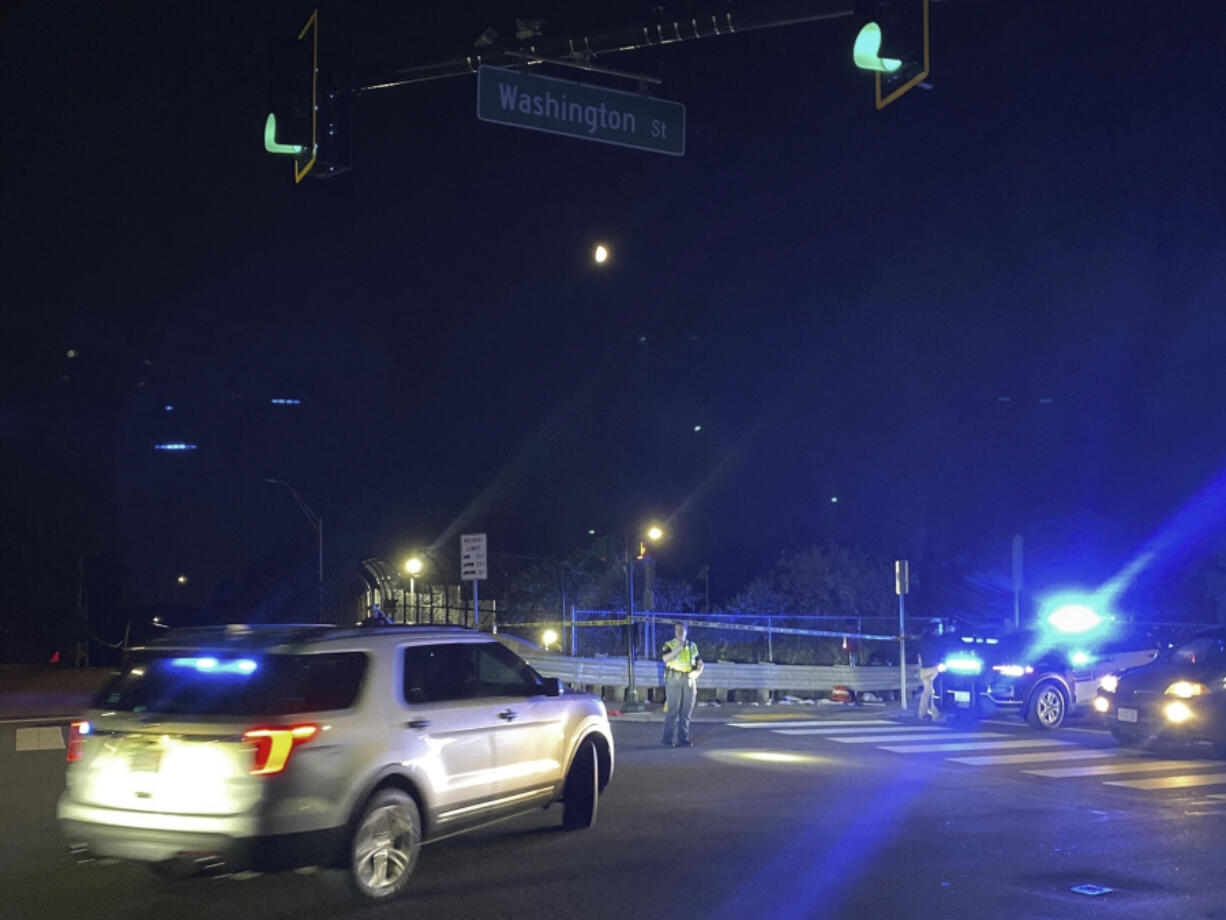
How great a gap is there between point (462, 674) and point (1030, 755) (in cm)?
933

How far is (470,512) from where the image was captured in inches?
2327

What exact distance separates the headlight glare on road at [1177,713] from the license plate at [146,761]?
41.6ft

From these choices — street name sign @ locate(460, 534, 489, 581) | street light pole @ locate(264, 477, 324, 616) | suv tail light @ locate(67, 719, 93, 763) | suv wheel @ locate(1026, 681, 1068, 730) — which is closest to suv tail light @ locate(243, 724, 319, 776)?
suv tail light @ locate(67, 719, 93, 763)

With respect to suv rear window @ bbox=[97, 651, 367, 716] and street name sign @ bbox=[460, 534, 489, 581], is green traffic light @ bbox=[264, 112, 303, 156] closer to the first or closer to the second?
suv rear window @ bbox=[97, 651, 367, 716]

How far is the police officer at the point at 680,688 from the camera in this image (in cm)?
1645

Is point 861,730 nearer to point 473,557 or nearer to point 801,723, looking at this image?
point 801,723

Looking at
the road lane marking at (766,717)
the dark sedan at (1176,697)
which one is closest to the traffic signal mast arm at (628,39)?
the dark sedan at (1176,697)

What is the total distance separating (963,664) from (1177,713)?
543 centimetres

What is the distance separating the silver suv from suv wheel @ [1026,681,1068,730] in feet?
42.8

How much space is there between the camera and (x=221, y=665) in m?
7.48

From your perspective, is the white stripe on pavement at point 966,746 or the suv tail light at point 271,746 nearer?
the suv tail light at point 271,746

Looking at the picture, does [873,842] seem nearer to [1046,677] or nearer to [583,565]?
[1046,677]

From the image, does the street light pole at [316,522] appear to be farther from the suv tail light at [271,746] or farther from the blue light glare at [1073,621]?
the suv tail light at [271,746]

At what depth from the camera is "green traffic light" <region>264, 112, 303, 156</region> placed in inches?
371
